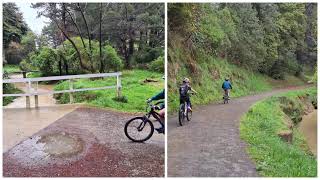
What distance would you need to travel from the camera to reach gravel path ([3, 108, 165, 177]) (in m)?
3.04

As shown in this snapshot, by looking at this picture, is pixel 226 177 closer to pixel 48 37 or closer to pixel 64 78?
pixel 64 78

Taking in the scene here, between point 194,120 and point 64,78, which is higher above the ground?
point 64,78

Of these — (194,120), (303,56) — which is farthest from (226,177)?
(303,56)

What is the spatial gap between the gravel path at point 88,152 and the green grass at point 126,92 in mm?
88

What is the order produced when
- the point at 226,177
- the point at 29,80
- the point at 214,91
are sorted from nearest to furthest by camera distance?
the point at 226,177 < the point at 29,80 < the point at 214,91

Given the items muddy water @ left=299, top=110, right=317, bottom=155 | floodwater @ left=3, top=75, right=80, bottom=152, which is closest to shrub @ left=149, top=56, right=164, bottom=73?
floodwater @ left=3, top=75, right=80, bottom=152

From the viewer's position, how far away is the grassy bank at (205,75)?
426 centimetres

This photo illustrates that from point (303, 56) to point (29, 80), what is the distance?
506 centimetres

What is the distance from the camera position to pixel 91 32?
3365mm

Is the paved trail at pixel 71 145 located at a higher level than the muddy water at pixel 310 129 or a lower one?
higher

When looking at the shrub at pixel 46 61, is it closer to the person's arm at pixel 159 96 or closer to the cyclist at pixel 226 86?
the person's arm at pixel 159 96

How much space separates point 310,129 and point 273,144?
315 centimetres

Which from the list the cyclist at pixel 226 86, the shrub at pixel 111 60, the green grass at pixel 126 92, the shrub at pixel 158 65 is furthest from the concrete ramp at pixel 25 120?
the cyclist at pixel 226 86

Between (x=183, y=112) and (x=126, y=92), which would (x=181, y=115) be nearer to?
(x=183, y=112)
